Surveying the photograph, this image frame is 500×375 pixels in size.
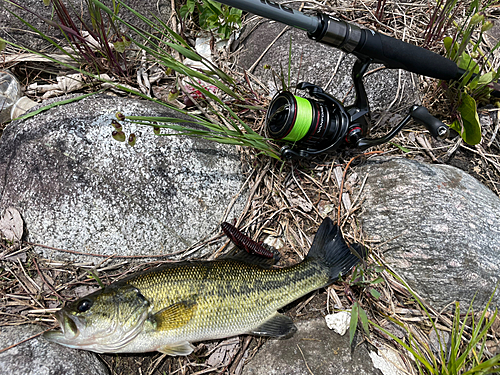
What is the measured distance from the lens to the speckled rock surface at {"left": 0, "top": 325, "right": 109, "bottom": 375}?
2377 millimetres

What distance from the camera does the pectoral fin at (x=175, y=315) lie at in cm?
255

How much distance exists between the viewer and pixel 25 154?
301cm

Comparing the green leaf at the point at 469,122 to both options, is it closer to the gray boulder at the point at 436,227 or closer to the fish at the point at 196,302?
the gray boulder at the point at 436,227

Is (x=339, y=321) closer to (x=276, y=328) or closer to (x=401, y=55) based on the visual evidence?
(x=276, y=328)

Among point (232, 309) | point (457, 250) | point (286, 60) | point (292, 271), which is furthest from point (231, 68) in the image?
point (457, 250)

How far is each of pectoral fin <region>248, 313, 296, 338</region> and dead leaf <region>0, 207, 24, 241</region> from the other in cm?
222

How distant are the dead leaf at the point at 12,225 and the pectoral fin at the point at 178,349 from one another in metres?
1.63

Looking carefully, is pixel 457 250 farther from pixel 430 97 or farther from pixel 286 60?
pixel 286 60

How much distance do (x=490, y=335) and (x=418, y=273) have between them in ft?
2.49

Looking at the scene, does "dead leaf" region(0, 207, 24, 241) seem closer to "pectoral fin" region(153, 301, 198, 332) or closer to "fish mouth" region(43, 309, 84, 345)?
"fish mouth" region(43, 309, 84, 345)

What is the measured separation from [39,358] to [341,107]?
3.27 m

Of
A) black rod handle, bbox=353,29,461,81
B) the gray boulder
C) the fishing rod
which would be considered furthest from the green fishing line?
the gray boulder

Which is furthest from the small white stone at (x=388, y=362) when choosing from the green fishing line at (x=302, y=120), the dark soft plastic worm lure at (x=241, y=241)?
the green fishing line at (x=302, y=120)

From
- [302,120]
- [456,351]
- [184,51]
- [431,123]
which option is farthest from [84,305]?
[431,123]
